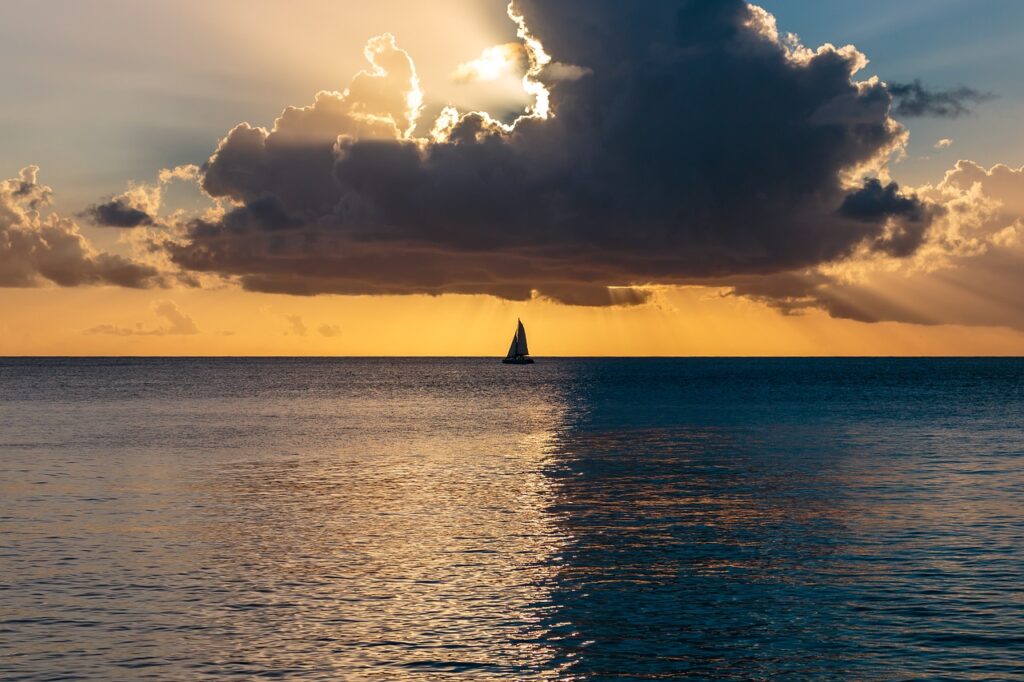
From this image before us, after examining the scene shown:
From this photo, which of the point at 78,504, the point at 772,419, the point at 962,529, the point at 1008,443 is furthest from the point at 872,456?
the point at 78,504

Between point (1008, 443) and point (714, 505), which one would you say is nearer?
point (714, 505)

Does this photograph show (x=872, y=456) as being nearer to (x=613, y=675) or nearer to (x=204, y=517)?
(x=204, y=517)

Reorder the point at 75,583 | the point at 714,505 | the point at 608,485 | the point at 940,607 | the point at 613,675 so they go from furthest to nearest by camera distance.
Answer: the point at 608,485, the point at 714,505, the point at 75,583, the point at 940,607, the point at 613,675

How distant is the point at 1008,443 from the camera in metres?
87.6

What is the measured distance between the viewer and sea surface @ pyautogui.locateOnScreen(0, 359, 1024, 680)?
26.8 meters

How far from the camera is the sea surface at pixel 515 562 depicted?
26844 mm

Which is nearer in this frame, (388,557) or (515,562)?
(515,562)

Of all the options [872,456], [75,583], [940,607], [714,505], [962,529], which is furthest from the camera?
[872,456]

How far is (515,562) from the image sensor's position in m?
38.2

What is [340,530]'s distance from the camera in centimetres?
4531

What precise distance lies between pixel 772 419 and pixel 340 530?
85.6 metres

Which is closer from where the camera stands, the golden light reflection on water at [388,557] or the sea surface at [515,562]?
the sea surface at [515,562]

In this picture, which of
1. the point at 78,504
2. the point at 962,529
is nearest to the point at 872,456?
the point at 962,529

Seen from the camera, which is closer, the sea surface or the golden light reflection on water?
the sea surface
